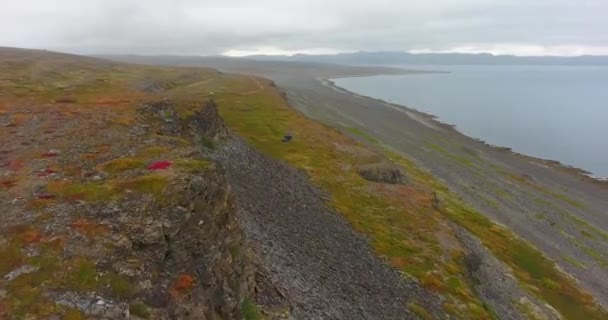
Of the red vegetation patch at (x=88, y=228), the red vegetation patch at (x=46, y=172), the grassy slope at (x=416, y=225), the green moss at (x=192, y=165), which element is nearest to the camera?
the red vegetation patch at (x=88, y=228)

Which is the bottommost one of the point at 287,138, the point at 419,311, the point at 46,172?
the point at 419,311

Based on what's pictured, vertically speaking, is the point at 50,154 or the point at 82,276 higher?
the point at 50,154

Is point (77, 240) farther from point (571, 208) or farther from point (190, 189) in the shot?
point (571, 208)

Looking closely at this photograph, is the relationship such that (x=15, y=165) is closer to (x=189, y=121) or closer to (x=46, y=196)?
(x=46, y=196)

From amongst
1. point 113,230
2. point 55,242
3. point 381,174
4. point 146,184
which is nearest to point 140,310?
point 113,230

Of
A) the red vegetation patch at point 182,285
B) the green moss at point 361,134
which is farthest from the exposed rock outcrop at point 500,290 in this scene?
the green moss at point 361,134

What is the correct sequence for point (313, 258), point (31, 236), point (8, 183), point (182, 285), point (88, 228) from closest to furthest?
point (31, 236)
point (182, 285)
point (88, 228)
point (8, 183)
point (313, 258)

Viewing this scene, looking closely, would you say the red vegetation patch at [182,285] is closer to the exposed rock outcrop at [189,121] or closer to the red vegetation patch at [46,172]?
the red vegetation patch at [46,172]
